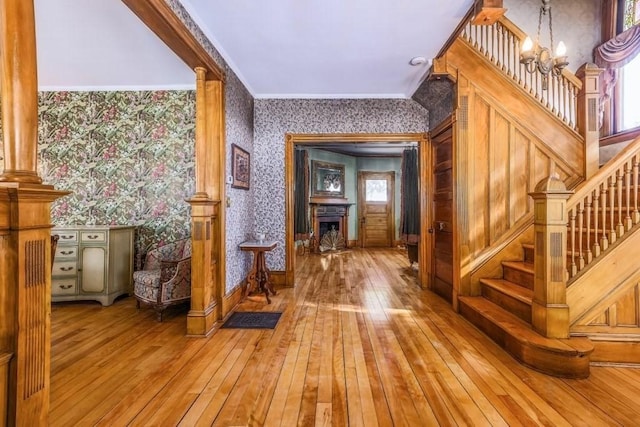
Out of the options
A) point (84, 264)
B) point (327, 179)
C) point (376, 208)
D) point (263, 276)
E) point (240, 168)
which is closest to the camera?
point (84, 264)

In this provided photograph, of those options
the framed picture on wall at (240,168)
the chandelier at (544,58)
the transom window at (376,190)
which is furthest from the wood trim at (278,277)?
the transom window at (376,190)

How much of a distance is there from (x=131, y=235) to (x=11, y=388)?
9.97 feet

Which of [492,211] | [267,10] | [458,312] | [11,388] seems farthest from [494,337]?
[267,10]

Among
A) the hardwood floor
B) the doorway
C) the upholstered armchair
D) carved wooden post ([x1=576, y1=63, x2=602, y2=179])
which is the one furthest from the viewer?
the doorway

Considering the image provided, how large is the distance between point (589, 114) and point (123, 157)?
5.58 m

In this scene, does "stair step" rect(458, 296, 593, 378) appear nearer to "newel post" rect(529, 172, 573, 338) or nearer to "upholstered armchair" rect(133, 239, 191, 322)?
"newel post" rect(529, 172, 573, 338)

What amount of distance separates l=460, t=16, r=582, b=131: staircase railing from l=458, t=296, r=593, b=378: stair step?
240cm

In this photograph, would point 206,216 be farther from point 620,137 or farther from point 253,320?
point 620,137

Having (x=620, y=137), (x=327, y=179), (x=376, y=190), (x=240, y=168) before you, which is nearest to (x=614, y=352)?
(x=620, y=137)

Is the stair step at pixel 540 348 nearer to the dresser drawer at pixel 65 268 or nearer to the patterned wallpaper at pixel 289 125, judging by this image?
the patterned wallpaper at pixel 289 125

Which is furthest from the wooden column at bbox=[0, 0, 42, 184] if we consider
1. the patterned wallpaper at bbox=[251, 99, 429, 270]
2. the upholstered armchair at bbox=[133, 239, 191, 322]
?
the patterned wallpaper at bbox=[251, 99, 429, 270]

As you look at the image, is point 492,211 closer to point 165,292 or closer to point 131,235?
point 165,292

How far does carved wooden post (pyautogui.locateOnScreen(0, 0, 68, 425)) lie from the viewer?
124 cm

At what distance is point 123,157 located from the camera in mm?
4148
